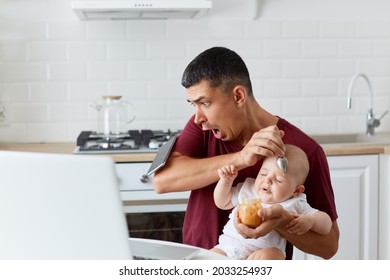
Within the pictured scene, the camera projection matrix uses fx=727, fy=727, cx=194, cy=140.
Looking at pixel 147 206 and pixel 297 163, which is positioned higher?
pixel 297 163

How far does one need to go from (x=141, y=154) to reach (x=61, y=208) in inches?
83.9

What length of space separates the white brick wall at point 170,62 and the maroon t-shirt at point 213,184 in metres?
1.64

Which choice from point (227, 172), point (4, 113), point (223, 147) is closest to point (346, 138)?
point (4, 113)

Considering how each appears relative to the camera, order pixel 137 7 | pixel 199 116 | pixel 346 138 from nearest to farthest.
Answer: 1. pixel 199 116
2. pixel 137 7
3. pixel 346 138

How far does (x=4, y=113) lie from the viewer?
3664mm

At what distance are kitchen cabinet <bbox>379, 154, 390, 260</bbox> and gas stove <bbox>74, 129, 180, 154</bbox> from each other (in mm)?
1013

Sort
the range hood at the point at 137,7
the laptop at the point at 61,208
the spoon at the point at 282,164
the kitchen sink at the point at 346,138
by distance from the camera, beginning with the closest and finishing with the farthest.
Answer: the laptop at the point at 61,208 < the spoon at the point at 282,164 < the range hood at the point at 137,7 < the kitchen sink at the point at 346,138

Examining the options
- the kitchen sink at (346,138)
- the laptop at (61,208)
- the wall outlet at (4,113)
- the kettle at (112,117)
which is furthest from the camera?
the kitchen sink at (346,138)

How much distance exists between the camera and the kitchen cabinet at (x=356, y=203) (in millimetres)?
3318

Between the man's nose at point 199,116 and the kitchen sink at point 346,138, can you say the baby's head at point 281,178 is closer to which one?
the man's nose at point 199,116

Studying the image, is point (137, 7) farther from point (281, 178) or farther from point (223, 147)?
point (281, 178)

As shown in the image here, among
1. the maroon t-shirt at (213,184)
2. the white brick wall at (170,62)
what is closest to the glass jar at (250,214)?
the maroon t-shirt at (213,184)

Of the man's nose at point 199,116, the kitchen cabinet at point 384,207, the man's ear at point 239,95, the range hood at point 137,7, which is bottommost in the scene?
the kitchen cabinet at point 384,207

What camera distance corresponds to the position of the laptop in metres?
1.00
